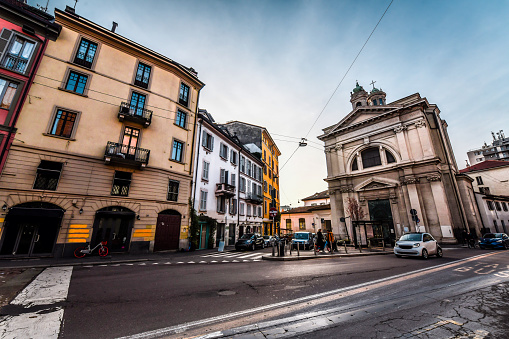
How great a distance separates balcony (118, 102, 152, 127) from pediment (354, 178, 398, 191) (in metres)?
25.8

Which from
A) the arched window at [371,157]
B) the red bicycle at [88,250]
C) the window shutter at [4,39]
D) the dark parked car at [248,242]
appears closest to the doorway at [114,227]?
the red bicycle at [88,250]

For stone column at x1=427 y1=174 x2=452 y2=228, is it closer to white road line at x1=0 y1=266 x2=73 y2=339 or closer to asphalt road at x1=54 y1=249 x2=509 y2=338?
asphalt road at x1=54 y1=249 x2=509 y2=338

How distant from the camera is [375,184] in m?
26.7

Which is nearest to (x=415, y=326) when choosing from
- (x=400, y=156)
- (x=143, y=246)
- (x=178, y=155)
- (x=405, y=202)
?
(x=143, y=246)

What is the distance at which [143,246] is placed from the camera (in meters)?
15.5

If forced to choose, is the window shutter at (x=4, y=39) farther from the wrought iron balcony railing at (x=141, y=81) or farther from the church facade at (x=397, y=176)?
the church facade at (x=397, y=176)

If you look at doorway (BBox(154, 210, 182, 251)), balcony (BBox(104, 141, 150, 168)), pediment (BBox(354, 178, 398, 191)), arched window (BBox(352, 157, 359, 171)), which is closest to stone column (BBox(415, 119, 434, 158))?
pediment (BBox(354, 178, 398, 191))

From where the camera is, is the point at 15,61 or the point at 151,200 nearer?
the point at 15,61

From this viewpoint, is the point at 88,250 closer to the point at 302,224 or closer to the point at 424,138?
the point at 424,138

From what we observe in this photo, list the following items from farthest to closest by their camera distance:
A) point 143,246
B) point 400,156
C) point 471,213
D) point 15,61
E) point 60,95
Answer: point 400,156, point 471,213, point 143,246, point 60,95, point 15,61

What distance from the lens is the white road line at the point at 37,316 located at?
3271mm

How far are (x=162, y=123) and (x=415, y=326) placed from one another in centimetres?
1965

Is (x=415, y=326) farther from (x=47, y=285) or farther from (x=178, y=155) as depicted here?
(x=178, y=155)

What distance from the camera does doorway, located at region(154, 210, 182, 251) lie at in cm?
1648
